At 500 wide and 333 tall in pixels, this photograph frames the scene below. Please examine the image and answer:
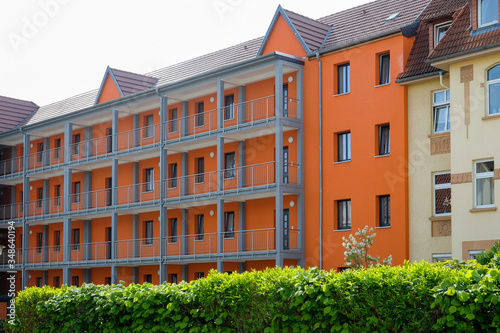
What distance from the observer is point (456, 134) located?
26750 millimetres

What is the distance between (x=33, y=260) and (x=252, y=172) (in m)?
20.0

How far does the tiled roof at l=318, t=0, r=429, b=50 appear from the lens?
1266 inches

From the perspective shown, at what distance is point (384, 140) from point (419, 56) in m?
3.52

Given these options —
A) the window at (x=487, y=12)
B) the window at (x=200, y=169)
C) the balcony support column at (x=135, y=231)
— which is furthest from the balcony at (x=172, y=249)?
the window at (x=487, y=12)

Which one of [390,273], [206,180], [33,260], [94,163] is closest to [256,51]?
[206,180]

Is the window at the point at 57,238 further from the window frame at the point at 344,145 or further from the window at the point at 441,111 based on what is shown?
the window at the point at 441,111

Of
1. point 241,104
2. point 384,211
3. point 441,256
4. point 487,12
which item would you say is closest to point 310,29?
point 241,104

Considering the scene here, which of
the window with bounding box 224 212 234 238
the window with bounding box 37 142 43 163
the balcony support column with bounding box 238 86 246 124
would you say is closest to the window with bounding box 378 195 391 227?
the balcony support column with bounding box 238 86 246 124

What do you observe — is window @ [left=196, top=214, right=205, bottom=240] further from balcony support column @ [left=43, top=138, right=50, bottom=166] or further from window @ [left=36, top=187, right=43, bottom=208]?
window @ [left=36, top=187, right=43, bottom=208]

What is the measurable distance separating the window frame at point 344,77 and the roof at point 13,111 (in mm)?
29475

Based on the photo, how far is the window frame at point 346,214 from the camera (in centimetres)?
3219

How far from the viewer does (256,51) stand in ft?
129

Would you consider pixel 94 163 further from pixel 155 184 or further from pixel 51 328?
pixel 51 328

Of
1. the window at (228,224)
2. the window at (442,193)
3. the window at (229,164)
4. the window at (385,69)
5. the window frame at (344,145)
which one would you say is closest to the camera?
the window at (442,193)
